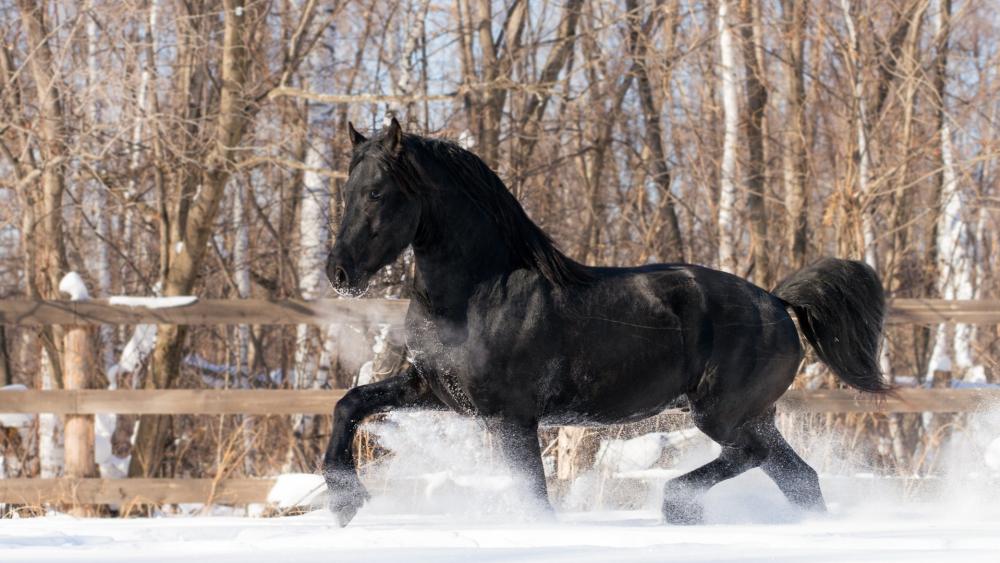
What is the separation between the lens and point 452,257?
427 centimetres

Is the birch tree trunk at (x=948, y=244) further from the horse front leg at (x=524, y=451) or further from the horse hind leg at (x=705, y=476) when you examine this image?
the horse front leg at (x=524, y=451)

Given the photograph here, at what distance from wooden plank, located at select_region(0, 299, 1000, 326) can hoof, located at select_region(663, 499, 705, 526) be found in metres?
2.33

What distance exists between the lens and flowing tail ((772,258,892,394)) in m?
5.14

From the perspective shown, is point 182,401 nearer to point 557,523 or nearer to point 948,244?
point 557,523

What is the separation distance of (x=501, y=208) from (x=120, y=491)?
139 inches

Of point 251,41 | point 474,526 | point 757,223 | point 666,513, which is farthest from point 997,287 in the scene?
point 474,526

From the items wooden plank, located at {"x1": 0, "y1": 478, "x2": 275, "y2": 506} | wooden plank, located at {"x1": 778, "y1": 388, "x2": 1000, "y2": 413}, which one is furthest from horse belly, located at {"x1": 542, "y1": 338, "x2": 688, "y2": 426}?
wooden plank, located at {"x1": 0, "y1": 478, "x2": 275, "y2": 506}

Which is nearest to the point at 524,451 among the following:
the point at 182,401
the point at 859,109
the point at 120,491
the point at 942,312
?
the point at 182,401

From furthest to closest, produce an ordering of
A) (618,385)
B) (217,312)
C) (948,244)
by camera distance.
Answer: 1. (948,244)
2. (217,312)
3. (618,385)

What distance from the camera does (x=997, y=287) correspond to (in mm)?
13023

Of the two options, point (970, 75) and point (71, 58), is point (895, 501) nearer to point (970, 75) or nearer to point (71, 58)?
point (71, 58)

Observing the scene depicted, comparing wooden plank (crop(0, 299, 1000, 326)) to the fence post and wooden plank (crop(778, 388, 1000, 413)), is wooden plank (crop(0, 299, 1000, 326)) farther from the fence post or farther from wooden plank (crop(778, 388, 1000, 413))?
wooden plank (crop(778, 388, 1000, 413))

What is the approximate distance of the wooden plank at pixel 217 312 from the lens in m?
6.58

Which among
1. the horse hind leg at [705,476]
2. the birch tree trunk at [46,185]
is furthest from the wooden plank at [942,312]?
the birch tree trunk at [46,185]
